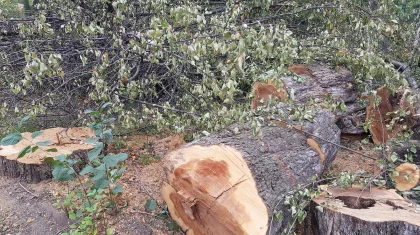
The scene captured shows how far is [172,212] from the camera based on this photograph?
2.30 m

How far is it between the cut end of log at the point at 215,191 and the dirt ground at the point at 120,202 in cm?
45

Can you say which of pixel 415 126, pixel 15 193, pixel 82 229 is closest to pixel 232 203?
pixel 82 229

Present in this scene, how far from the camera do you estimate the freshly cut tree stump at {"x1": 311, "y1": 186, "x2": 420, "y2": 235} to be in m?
1.92

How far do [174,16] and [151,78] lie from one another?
4.86ft

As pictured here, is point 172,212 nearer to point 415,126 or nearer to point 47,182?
point 47,182

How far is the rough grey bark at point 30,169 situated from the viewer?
2847 millimetres

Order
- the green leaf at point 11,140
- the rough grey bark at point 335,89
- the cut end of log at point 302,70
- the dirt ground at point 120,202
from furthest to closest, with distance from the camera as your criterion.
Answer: the cut end of log at point 302,70
the rough grey bark at point 335,89
the dirt ground at point 120,202
the green leaf at point 11,140

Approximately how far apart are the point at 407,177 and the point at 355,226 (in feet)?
2.83

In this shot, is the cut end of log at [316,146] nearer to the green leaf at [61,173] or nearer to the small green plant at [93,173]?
the small green plant at [93,173]

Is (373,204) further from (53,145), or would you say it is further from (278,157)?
(53,145)

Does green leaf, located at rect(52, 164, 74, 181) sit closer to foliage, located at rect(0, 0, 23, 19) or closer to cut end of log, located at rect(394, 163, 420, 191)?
foliage, located at rect(0, 0, 23, 19)

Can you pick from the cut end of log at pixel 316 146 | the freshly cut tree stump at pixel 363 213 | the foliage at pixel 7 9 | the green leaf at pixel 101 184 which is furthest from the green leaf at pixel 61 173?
the foliage at pixel 7 9

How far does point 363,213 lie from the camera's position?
202cm

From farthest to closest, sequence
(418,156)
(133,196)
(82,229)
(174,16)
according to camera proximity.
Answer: (418,156), (133,196), (82,229), (174,16)
